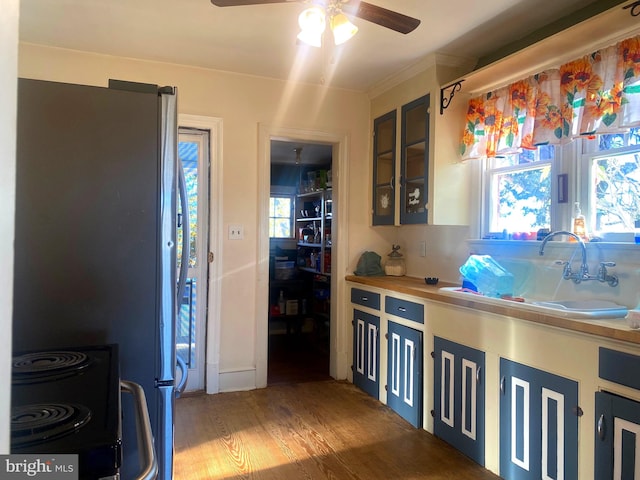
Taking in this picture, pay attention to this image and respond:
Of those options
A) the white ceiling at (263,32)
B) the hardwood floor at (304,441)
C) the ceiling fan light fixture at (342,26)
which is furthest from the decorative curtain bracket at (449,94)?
the hardwood floor at (304,441)

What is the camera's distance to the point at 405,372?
279cm

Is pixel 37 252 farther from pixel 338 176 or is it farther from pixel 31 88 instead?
pixel 338 176

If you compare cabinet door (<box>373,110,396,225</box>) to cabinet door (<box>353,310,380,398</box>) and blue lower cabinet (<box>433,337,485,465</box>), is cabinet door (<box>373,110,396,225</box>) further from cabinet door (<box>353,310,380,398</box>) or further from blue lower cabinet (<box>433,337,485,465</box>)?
blue lower cabinet (<box>433,337,485,465</box>)

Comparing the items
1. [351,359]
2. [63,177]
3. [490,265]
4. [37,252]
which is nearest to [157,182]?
[63,177]

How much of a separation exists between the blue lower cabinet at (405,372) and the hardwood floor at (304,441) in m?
0.08

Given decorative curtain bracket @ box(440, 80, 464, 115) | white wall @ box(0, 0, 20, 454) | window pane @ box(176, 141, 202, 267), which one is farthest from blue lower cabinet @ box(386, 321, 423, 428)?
white wall @ box(0, 0, 20, 454)

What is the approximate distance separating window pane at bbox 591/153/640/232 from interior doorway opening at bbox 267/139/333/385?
2.47 metres

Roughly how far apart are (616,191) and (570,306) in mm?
609

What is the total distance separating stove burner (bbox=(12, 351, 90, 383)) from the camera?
98 cm

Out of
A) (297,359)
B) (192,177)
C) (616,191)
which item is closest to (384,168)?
(192,177)

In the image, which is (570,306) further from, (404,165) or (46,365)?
(46,365)

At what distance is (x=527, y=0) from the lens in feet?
7.23

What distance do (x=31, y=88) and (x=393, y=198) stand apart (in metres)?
2.48

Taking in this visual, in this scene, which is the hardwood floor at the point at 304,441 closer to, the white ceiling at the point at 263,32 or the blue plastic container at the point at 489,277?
the blue plastic container at the point at 489,277
